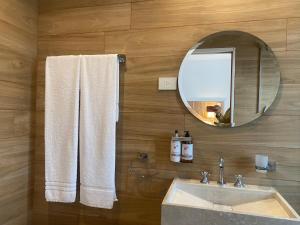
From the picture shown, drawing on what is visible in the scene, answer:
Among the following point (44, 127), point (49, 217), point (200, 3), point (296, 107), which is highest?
point (200, 3)

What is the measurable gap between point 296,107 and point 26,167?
1842 mm

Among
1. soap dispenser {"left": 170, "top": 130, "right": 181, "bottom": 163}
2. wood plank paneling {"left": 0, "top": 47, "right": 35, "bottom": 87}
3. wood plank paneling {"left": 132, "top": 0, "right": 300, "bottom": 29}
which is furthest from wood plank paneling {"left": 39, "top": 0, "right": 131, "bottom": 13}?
soap dispenser {"left": 170, "top": 130, "right": 181, "bottom": 163}

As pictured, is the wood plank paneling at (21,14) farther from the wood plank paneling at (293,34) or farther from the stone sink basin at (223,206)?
the wood plank paneling at (293,34)

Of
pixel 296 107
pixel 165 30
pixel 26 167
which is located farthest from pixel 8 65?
pixel 296 107

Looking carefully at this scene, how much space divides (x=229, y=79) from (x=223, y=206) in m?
0.76

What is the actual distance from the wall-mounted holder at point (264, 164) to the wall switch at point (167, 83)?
662 mm

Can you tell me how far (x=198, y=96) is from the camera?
Result: 1.69m

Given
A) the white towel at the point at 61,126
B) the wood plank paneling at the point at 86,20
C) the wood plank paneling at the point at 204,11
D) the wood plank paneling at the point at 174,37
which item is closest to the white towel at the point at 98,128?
the white towel at the point at 61,126

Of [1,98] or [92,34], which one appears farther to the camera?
[92,34]

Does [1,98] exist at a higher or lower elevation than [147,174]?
higher

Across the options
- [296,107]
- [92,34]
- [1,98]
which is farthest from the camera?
[92,34]

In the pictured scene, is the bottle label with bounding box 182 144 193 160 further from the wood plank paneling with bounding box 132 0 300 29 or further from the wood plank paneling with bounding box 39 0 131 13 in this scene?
the wood plank paneling with bounding box 39 0 131 13

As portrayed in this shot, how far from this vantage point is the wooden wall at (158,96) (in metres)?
1.56

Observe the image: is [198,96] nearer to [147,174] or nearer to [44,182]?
[147,174]
